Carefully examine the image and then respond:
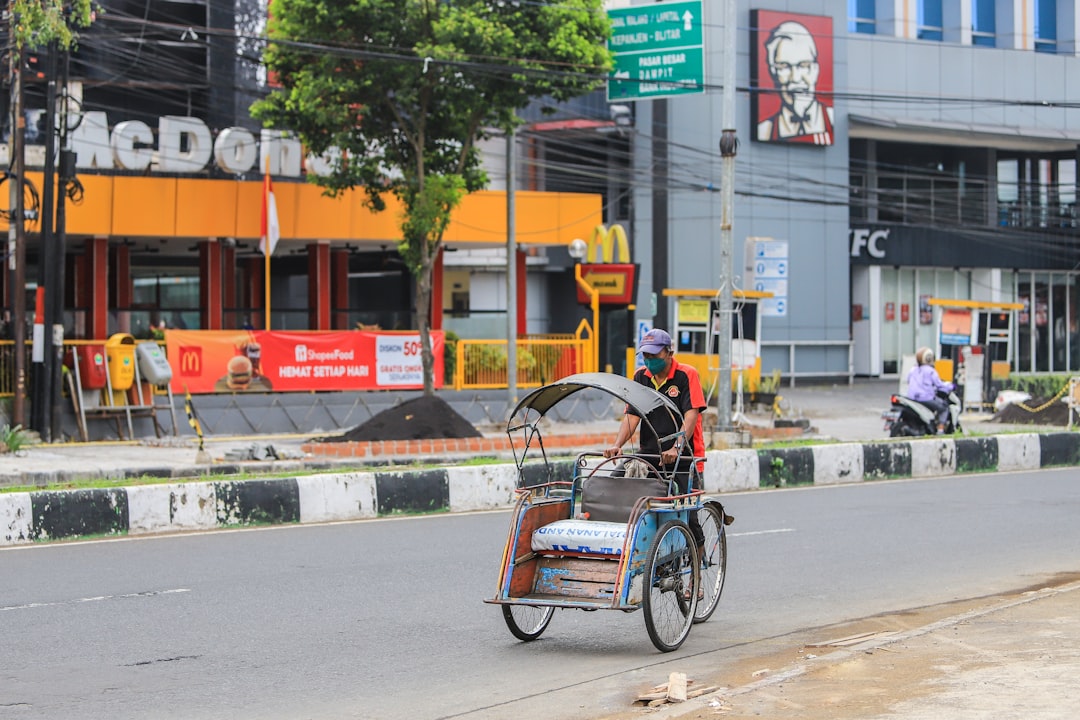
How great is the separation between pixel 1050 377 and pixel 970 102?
13.1 m

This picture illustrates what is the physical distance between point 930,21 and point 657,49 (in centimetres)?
2420

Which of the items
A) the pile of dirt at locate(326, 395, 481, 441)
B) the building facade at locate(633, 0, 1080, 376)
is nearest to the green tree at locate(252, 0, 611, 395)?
the pile of dirt at locate(326, 395, 481, 441)

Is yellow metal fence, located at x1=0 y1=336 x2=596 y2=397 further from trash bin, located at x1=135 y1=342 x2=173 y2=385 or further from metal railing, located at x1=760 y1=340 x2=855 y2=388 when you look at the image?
metal railing, located at x1=760 y1=340 x2=855 y2=388

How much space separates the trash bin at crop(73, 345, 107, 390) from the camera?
23578 mm

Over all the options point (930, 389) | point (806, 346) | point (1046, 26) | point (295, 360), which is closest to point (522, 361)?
point (295, 360)

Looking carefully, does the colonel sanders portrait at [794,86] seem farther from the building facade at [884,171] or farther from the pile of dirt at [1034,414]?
the pile of dirt at [1034,414]

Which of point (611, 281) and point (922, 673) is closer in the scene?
point (922, 673)

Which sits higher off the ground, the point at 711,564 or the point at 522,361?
the point at 522,361

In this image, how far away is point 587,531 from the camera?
7.90 meters

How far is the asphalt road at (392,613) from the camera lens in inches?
272

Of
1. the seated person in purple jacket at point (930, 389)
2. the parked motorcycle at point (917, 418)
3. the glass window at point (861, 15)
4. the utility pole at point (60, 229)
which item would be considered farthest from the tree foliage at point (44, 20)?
the glass window at point (861, 15)

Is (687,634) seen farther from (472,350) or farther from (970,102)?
(970,102)

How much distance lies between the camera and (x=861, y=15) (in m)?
45.1

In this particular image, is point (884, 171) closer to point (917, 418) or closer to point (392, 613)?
point (917, 418)
